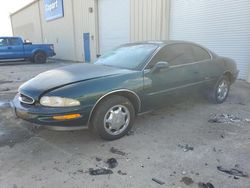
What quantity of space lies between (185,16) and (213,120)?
603cm

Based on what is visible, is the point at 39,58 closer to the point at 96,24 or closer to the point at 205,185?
the point at 96,24

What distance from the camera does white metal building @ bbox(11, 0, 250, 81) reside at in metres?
7.68

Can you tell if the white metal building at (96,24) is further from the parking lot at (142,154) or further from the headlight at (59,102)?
the headlight at (59,102)

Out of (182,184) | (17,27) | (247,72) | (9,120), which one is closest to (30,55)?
(9,120)

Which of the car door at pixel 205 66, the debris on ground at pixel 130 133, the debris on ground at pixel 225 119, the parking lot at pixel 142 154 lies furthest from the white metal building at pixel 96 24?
the debris on ground at pixel 130 133

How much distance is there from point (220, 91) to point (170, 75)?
6.10 ft

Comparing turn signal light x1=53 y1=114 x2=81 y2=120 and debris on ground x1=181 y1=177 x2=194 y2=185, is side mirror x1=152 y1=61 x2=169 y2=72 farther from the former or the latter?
debris on ground x1=181 y1=177 x2=194 y2=185

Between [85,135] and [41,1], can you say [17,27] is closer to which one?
[41,1]

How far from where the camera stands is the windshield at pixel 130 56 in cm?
381

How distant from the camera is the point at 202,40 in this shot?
8.69 meters

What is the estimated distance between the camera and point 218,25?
8.09 meters

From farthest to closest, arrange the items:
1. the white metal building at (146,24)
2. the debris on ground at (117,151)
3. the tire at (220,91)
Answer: the white metal building at (146,24), the tire at (220,91), the debris on ground at (117,151)

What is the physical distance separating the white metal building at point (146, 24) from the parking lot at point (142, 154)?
4.19 m

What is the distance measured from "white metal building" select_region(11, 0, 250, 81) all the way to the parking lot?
4193 mm
